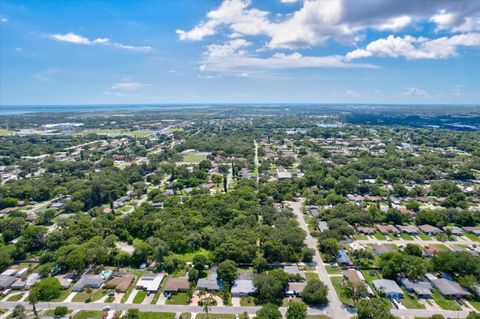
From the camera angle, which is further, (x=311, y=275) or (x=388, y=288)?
(x=311, y=275)

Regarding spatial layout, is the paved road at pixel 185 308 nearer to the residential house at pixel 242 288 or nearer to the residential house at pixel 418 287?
the residential house at pixel 242 288

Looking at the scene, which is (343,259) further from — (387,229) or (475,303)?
(387,229)

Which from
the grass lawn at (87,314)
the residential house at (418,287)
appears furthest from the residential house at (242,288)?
the residential house at (418,287)

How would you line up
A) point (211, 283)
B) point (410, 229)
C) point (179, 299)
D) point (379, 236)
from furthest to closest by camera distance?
point (410, 229) → point (379, 236) → point (211, 283) → point (179, 299)

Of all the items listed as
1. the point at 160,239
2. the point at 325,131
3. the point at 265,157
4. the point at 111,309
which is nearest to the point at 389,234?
the point at 160,239

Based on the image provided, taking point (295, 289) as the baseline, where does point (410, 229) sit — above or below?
above

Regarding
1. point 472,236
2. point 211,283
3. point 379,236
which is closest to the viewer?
point 211,283

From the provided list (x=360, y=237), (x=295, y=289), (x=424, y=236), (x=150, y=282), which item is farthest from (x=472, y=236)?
(x=150, y=282)
